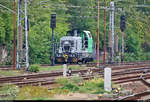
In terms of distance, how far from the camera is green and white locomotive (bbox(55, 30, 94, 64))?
123 feet

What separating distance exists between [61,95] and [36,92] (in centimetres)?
107

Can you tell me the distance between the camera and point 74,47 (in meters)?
37.8

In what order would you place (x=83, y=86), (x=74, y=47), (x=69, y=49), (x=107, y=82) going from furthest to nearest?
1. (x=69, y=49)
2. (x=74, y=47)
3. (x=83, y=86)
4. (x=107, y=82)

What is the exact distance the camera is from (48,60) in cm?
4138

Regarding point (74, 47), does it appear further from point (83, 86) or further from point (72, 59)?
point (83, 86)

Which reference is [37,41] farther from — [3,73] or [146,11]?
[146,11]

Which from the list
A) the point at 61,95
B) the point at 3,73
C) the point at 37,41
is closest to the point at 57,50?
the point at 37,41

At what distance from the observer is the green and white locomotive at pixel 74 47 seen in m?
37.6

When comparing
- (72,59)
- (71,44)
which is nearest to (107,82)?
(71,44)

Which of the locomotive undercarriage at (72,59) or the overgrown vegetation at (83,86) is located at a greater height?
the overgrown vegetation at (83,86)

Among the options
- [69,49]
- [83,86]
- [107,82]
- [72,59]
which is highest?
[69,49]

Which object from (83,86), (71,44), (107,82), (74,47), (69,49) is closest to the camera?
(107,82)

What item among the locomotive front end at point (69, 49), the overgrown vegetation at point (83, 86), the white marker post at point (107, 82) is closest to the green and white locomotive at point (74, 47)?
the locomotive front end at point (69, 49)

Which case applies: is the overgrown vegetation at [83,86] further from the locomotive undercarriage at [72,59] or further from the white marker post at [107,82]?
the locomotive undercarriage at [72,59]
